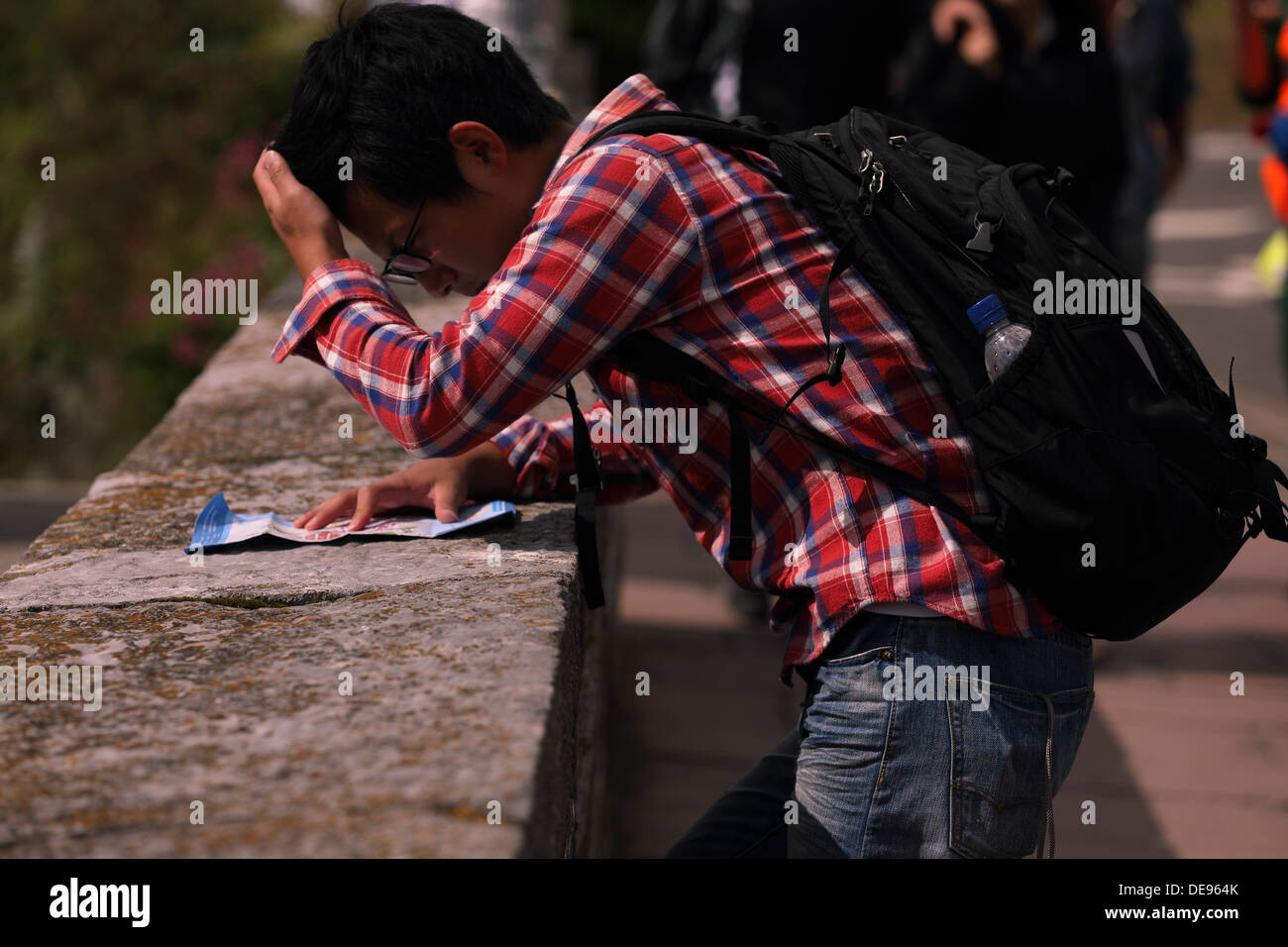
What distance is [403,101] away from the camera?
1.81 meters

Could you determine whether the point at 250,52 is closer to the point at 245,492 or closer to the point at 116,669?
the point at 245,492

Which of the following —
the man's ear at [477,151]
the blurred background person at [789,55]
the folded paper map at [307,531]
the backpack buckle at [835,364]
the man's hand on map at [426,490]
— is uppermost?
the blurred background person at [789,55]

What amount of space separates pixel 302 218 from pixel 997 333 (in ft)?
3.09

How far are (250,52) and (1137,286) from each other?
28.1 ft

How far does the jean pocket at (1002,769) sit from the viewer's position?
5.39 feet

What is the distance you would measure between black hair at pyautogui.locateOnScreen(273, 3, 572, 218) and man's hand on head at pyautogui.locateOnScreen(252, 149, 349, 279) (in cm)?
2

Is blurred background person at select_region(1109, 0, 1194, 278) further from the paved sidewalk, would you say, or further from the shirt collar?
the shirt collar

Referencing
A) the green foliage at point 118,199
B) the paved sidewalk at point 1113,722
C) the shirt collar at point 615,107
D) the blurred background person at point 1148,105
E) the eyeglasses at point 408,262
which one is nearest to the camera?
the shirt collar at point 615,107

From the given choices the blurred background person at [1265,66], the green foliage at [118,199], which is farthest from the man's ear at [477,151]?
the green foliage at [118,199]

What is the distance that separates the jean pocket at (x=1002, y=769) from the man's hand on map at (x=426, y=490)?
0.87 m

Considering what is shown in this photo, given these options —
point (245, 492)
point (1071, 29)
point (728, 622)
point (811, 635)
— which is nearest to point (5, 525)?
point (728, 622)

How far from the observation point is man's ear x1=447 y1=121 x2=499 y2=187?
1822 mm

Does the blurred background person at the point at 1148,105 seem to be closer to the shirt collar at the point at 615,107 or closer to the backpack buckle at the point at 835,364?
the shirt collar at the point at 615,107
